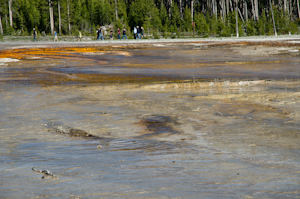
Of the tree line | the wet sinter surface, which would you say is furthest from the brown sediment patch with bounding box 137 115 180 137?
the tree line

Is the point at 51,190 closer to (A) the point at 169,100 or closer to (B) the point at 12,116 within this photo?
(B) the point at 12,116

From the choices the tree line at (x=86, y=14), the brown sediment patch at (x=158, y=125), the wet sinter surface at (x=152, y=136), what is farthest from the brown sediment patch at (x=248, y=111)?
the tree line at (x=86, y=14)

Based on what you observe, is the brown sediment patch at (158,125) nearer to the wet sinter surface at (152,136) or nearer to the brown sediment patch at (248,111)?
the wet sinter surface at (152,136)

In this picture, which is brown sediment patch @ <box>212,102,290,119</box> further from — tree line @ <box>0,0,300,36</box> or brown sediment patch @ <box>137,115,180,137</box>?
tree line @ <box>0,0,300,36</box>

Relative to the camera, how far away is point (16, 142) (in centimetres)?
655

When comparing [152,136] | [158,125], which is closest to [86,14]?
→ [158,125]

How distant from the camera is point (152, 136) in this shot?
6879 mm

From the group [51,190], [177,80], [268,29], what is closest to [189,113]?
[51,190]

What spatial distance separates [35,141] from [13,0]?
232ft

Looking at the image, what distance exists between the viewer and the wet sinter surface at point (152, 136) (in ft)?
14.2

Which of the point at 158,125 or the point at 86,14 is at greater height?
the point at 86,14

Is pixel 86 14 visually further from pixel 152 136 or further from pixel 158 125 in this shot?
pixel 152 136

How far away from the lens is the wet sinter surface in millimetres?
4332

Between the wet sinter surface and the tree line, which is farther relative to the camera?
the tree line
